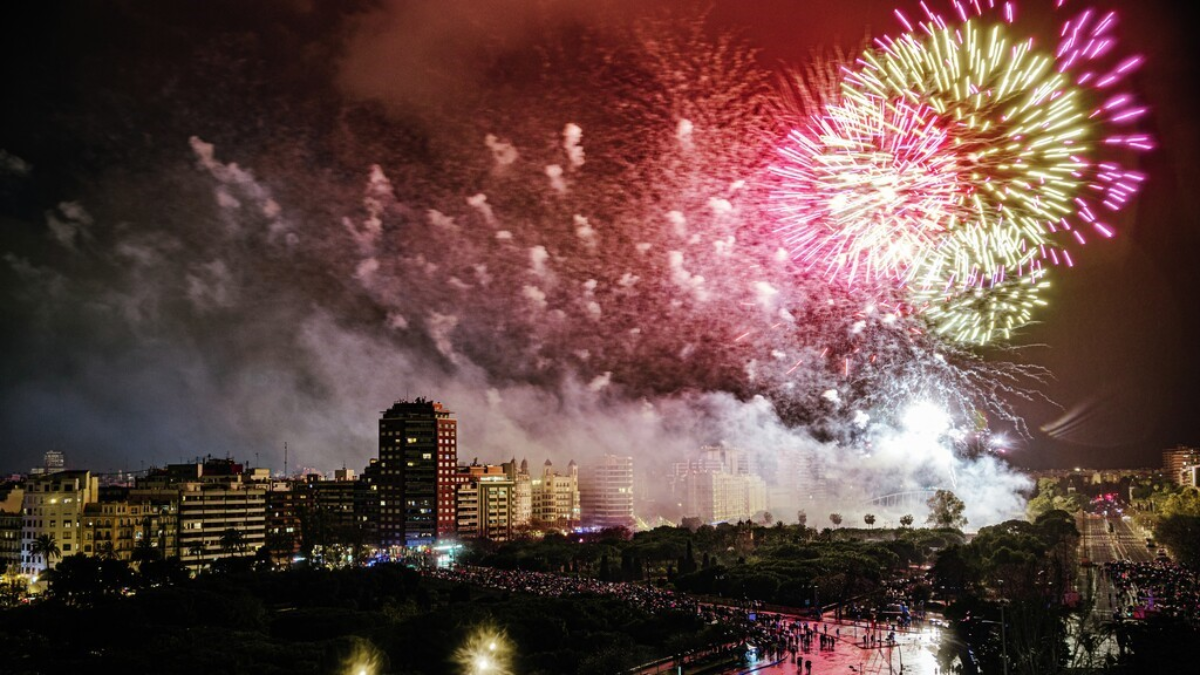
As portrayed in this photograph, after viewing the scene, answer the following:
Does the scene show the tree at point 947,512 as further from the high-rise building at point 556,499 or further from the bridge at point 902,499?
the high-rise building at point 556,499

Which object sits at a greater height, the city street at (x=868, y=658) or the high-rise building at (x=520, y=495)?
the high-rise building at (x=520, y=495)

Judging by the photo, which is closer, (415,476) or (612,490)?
(415,476)

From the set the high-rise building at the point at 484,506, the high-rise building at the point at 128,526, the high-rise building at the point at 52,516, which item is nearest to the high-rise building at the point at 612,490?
the high-rise building at the point at 484,506

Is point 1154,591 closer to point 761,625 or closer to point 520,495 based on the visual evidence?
point 761,625

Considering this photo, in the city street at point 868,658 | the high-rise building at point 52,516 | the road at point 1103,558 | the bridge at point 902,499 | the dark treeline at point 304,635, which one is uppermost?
the high-rise building at point 52,516

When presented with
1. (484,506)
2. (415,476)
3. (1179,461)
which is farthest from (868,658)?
(1179,461)

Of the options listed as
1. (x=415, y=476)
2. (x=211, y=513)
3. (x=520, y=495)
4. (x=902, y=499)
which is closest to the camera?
(x=211, y=513)
